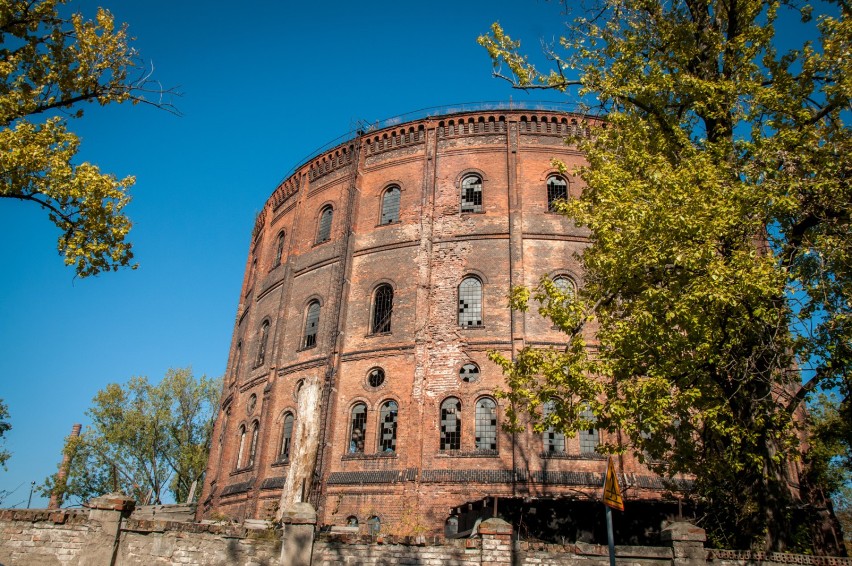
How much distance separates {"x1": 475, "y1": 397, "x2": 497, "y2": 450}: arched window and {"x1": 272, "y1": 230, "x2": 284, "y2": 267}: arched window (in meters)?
10.7

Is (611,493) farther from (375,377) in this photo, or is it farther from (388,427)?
(375,377)

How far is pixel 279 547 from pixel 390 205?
1299 cm

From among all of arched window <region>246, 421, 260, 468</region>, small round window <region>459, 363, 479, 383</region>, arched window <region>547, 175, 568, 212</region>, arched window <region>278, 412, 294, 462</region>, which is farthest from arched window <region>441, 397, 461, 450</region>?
arched window <region>547, 175, 568, 212</region>

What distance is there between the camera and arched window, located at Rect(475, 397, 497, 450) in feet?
51.6

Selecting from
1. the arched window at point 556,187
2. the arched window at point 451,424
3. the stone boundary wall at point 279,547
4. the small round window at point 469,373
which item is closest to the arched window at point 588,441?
the small round window at point 469,373

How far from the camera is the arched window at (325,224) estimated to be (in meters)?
21.2

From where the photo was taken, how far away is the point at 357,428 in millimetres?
17156

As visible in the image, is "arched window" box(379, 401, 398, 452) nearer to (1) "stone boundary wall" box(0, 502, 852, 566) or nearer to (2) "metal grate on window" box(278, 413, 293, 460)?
(2) "metal grate on window" box(278, 413, 293, 460)

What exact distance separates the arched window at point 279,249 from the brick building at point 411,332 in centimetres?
30

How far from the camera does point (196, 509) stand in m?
22.2

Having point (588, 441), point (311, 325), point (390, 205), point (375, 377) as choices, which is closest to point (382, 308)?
point (375, 377)

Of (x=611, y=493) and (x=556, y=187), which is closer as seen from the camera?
(x=611, y=493)

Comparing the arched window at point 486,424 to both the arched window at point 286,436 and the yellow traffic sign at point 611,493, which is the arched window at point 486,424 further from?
the yellow traffic sign at point 611,493

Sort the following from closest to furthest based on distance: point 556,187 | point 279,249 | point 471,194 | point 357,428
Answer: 1. point 357,428
2. point 556,187
3. point 471,194
4. point 279,249
